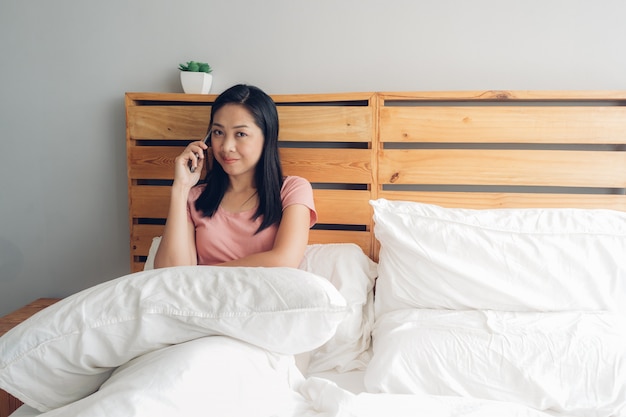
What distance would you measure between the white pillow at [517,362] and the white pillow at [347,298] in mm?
135

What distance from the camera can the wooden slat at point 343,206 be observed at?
5.36 ft

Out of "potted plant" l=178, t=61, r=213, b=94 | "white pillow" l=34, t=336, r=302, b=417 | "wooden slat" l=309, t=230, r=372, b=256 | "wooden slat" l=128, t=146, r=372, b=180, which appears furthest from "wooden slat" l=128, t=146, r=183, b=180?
"white pillow" l=34, t=336, r=302, b=417

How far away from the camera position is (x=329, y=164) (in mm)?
1646

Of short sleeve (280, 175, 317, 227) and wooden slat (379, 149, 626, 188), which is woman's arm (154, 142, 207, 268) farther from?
wooden slat (379, 149, 626, 188)

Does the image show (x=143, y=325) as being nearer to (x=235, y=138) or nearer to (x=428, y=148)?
(x=235, y=138)

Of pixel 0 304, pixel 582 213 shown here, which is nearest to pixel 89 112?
pixel 0 304

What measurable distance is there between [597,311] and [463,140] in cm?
→ 66

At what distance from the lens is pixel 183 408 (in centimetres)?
73

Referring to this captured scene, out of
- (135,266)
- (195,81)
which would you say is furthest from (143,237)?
(195,81)

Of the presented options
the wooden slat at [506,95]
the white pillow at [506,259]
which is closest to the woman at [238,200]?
the white pillow at [506,259]

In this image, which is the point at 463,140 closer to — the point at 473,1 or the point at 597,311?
the point at 473,1

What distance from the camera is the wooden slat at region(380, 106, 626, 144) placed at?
1.52 m

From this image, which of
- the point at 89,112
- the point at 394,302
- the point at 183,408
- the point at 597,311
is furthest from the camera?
the point at 89,112

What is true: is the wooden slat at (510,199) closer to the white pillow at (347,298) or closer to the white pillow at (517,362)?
the white pillow at (347,298)
